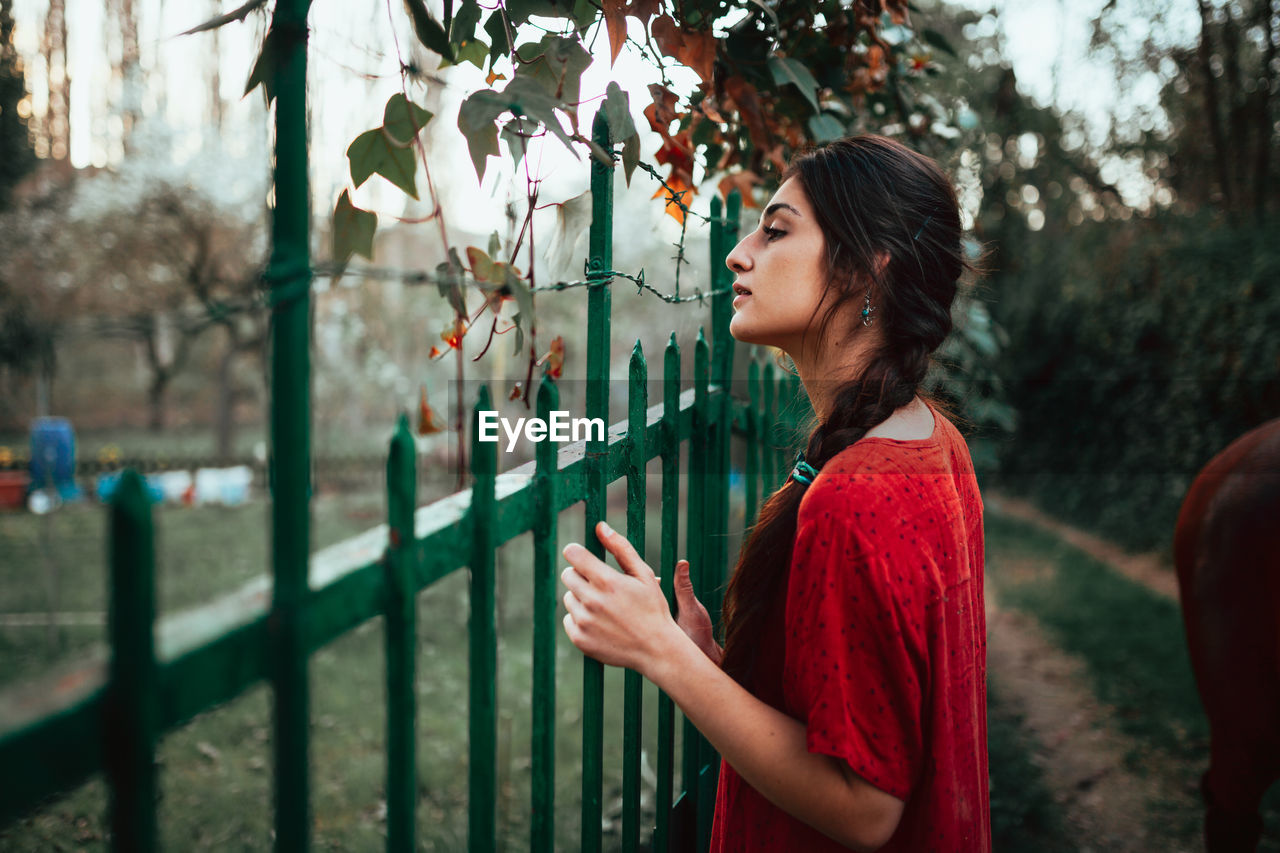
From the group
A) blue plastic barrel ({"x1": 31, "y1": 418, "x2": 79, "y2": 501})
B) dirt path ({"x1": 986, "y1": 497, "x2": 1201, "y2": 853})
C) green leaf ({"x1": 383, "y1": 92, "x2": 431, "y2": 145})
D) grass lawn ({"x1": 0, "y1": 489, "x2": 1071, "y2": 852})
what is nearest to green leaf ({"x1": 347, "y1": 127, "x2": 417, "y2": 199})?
green leaf ({"x1": 383, "y1": 92, "x2": 431, "y2": 145})

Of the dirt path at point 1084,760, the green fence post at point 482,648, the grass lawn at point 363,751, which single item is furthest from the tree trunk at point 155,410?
the green fence post at point 482,648

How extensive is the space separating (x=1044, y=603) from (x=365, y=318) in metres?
12.6

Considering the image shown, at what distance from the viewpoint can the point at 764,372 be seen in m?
2.27

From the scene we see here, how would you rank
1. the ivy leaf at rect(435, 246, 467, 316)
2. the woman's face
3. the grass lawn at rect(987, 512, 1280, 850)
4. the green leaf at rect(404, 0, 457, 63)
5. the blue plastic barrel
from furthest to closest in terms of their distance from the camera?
the blue plastic barrel, the grass lawn at rect(987, 512, 1280, 850), the woman's face, the ivy leaf at rect(435, 246, 467, 316), the green leaf at rect(404, 0, 457, 63)

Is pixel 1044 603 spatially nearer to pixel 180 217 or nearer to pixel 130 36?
pixel 130 36

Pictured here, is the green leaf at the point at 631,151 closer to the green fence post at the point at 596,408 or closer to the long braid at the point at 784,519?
the green fence post at the point at 596,408

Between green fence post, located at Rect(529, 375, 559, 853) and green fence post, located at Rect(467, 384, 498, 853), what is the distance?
5.9 inches

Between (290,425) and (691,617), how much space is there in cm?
101

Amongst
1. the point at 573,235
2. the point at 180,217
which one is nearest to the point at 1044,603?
the point at 573,235

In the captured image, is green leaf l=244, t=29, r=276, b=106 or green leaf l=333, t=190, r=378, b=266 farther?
green leaf l=333, t=190, r=378, b=266

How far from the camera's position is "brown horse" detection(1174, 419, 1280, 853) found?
2.72m

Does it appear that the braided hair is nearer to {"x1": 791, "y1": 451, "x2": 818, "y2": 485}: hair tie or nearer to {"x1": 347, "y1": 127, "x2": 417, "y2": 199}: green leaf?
{"x1": 791, "y1": 451, "x2": 818, "y2": 485}: hair tie

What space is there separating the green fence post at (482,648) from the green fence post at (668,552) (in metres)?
0.60

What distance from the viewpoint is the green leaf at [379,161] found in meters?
1.06
